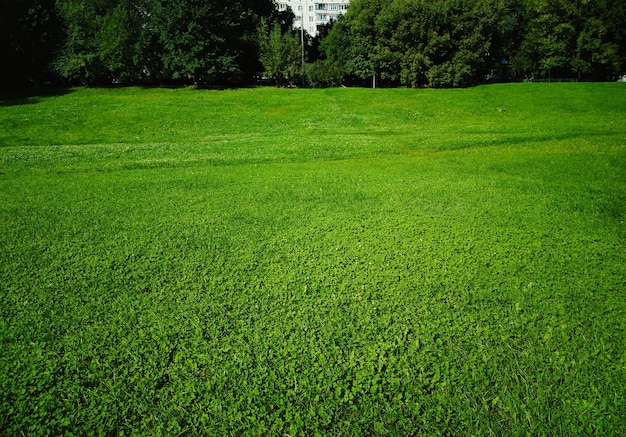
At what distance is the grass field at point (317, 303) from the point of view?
10.6 ft

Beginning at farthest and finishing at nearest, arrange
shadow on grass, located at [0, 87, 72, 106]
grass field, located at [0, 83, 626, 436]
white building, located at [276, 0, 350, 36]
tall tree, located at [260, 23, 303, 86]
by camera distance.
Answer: white building, located at [276, 0, 350, 36]
tall tree, located at [260, 23, 303, 86]
shadow on grass, located at [0, 87, 72, 106]
grass field, located at [0, 83, 626, 436]

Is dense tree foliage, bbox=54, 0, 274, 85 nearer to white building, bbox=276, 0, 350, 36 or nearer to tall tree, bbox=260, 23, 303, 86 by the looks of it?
tall tree, bbox=260, 23, 303, 86

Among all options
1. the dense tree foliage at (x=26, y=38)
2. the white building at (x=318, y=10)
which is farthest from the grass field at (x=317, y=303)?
the white building at (x=318, y=10)

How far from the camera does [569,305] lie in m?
4.43

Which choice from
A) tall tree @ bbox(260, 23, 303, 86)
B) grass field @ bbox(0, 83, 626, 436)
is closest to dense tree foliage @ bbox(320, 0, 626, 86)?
tall tree @ bbox(260, 23, 303, 86)

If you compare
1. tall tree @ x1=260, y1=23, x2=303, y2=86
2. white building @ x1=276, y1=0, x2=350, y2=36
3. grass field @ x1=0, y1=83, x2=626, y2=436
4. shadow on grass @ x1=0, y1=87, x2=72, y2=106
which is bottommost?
grass field @ x1=0, y1=83, x2=626, y2=436

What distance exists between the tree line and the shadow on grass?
67.7 inches

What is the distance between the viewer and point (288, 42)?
4497 cm

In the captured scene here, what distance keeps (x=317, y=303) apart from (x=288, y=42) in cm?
4655

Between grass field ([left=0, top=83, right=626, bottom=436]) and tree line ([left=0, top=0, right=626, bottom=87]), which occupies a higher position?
tree line ([left=0, top=0, right=626, bottom=87])

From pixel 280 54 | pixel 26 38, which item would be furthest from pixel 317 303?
pixel 26 38

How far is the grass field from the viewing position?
127 inches

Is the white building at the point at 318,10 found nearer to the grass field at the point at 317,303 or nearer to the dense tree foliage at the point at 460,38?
the dense tree foliage at the point at 460,38

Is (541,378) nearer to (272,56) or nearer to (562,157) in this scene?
(562,157)
